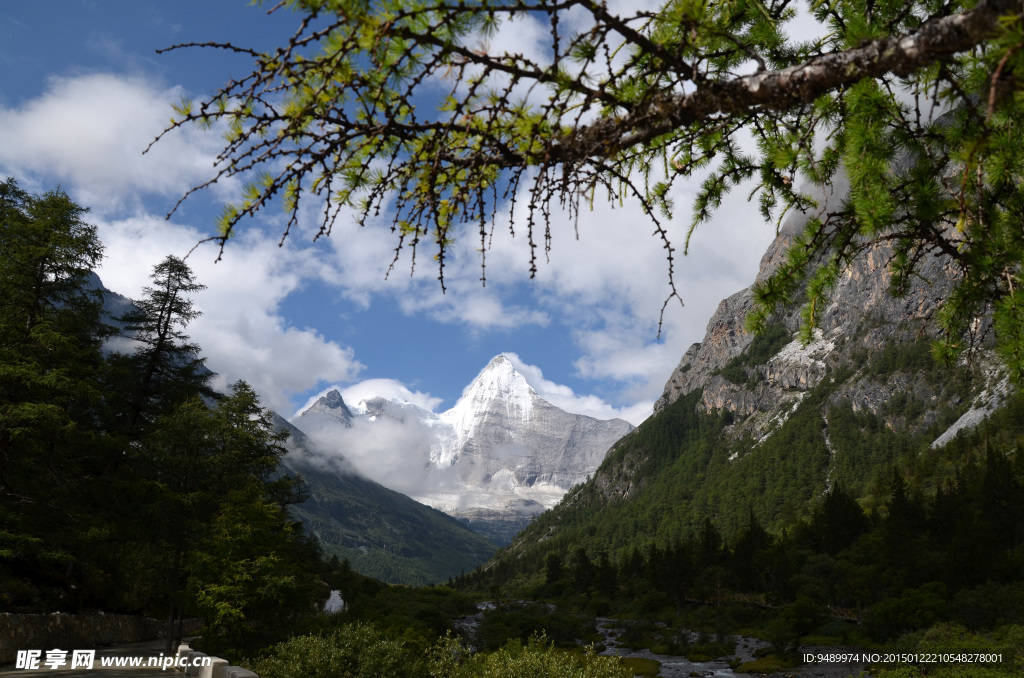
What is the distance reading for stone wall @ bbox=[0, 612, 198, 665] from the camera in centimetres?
1411

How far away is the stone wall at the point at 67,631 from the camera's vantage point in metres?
14.1

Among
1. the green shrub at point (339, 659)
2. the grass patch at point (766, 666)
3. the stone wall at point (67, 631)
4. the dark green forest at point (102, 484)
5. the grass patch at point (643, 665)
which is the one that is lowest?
the grass patch at point (643, 665)

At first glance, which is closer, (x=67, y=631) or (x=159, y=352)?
(x=67, y=631)

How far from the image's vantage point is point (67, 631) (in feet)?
56.2

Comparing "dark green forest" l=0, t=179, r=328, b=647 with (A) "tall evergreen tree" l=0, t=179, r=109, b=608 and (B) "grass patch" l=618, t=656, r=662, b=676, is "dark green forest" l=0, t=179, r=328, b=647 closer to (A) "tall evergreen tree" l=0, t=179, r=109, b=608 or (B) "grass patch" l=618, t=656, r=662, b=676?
(A) "tall evergreen tree" l=0, t=179, r=109, b=608

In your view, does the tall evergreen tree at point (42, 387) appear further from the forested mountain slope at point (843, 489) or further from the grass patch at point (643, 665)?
the grass patch at point (643, 665)

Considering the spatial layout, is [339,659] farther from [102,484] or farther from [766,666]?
[766,666]

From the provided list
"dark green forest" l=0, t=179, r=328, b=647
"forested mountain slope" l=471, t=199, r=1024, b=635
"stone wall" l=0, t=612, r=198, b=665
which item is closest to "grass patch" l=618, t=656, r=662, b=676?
"forested mountain slope" l=471, t=199, r=1024, b=635

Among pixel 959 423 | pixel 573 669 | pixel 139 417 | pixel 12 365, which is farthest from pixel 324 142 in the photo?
pixel 959 423

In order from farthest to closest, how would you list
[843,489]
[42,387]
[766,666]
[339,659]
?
1. [843,489]
2. [766,666]
3. [42,387]
4. [339,659]

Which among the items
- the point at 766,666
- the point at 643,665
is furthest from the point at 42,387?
the point at 766,666

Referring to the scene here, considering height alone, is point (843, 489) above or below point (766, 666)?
above

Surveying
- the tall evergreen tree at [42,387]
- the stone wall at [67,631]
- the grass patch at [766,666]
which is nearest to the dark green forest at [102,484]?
the tall evergreen tree at [42,387]

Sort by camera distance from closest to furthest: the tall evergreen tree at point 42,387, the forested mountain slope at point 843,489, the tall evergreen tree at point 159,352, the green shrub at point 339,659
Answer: the green shrub at point 339,659, the tall evergreen tree at point 42,387, the tall evergreen tree at point 159,352, the forested mountain slope at point 843,489
